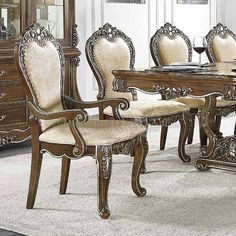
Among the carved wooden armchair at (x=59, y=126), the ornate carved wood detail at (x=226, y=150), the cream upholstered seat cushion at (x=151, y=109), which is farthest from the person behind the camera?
the cream upholstered seat cushion at (x=151, y=109)

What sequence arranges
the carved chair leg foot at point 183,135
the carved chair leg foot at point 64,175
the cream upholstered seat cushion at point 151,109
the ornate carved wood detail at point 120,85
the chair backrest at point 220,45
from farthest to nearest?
the chair backrest at point 220,45, the carved chair leg foot at point 183,135, the cream upholstered seat cushion at point 151,109, the ornate carved wood detail at point 120,85, the carved chair leg foot at point 64,175

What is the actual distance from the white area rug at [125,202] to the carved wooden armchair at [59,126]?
12 cm

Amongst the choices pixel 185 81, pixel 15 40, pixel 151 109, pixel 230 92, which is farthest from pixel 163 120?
pixel 15 40

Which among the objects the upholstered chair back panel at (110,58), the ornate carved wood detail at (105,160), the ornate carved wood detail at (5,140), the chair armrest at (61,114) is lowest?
the ornate carved wood detail at (5,140)

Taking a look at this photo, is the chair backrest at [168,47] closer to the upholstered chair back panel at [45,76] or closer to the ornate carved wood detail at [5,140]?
the ornate carved wood detail at [5,140]

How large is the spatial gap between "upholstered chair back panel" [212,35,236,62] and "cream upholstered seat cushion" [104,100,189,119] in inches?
37.7

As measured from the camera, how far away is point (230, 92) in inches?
137

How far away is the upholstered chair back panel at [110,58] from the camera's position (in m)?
4.36

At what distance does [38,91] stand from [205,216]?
43.1 inches

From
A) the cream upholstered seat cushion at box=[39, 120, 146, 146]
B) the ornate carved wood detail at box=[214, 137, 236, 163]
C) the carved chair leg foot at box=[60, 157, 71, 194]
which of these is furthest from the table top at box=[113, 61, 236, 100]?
the carved chair leg foot at box=[60, 157, 71, 194]

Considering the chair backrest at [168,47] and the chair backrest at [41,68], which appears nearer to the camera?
the chair backrest at [41,68]

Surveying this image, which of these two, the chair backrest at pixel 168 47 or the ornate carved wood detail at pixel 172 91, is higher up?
the chair backrest at pixel 168 47

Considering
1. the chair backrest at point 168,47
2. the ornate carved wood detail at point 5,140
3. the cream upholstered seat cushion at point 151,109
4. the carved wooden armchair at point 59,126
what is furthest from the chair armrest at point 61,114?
the chair backrest at point 168,47

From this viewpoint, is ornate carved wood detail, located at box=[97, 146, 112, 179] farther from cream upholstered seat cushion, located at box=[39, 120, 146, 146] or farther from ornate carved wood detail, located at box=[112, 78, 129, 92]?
ornate carved wood detail, located at box=[112, 78, 129, 92]
